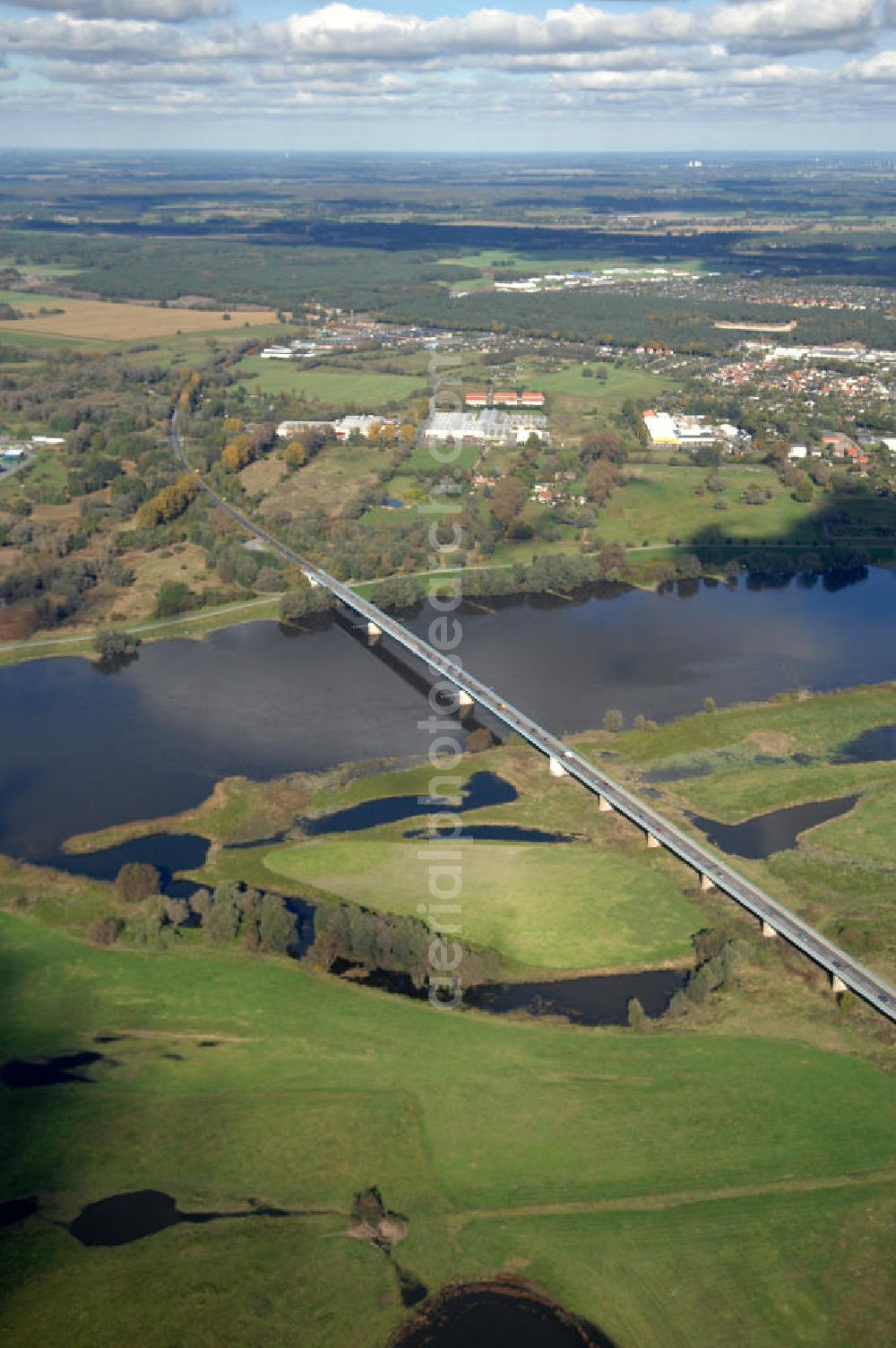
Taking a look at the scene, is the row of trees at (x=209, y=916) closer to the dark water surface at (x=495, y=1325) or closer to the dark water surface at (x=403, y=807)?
the dark water surface at (x=403, y=807)

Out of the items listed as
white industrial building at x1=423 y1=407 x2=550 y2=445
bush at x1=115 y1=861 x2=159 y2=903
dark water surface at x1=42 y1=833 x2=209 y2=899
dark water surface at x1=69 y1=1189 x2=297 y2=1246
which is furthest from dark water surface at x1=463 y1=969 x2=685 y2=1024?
white industrial building at x1=423 y1=407 x2=550 y2=445

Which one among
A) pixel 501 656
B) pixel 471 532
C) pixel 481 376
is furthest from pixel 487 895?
pixel 481 376

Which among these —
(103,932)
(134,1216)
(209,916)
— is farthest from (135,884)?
(134,1216)

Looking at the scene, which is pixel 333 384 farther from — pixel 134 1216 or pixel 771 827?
pixel 134 1216

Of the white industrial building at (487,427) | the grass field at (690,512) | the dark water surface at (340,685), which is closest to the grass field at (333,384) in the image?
the white industrial building at (487,427)

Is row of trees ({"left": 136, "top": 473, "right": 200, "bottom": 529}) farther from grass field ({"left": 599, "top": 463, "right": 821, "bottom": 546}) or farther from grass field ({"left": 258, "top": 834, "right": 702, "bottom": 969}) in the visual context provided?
grass field ({"left": 258, "top": 834, "right": 702, "bottom": 969})

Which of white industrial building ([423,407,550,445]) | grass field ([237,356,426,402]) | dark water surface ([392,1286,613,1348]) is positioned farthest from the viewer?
grass field ([237,356,426,402])
